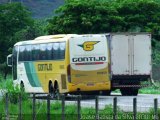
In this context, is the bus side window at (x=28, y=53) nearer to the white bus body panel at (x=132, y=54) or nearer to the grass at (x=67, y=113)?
the white bus body panel at (x=132, y=54)

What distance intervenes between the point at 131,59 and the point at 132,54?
262 mm

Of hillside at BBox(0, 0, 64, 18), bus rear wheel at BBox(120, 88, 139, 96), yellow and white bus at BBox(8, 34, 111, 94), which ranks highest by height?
hillside at BBox(0, 0, 64, 18)

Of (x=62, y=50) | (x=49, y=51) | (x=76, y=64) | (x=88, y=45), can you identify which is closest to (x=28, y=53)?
(x=49, y=51)

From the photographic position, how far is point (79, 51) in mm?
33188

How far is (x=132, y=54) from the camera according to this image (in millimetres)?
36031

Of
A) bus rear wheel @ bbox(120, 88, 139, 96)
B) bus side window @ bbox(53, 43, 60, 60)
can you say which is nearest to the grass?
bus side window @ bbox(53, 43, 60, 60)

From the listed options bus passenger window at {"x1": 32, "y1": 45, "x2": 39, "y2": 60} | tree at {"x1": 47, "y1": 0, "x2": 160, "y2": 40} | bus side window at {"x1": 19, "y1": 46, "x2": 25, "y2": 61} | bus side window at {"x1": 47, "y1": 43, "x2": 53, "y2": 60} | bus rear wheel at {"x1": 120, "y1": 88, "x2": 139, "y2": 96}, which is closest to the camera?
bus side window at {"x1": 47, "y1": 43, "x2": 53, "y2": 60}

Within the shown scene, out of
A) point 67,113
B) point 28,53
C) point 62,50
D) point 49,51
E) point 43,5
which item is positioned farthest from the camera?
point 43,5

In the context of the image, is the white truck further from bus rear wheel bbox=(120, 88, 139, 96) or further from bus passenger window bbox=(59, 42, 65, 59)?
bus passenger window bbox=(59, 42, 65, 59)

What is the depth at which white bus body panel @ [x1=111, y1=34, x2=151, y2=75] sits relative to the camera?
35.7m

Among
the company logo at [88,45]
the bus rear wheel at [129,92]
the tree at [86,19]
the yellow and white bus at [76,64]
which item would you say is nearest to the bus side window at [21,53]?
the yellow and white bus at [76,64]

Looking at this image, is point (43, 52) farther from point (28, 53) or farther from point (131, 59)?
point (131, 59)

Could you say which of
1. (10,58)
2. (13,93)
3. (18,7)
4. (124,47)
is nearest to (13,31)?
(18,7)

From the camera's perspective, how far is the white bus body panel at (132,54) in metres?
35.7
